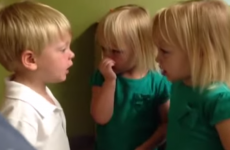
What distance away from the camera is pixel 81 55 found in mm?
1344

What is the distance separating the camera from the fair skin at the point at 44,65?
1.00 m

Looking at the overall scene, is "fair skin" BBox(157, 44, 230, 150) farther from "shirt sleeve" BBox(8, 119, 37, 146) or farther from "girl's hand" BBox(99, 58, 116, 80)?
"shirt sleeve" BBox(8, 119, 37, 146)

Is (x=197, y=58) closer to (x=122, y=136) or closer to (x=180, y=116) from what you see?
(x=180, y=116)

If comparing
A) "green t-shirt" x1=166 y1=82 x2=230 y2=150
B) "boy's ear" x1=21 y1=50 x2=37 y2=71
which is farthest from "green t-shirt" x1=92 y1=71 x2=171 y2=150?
"boy's ear" x1=21 y1=50 x2=37 y2=71

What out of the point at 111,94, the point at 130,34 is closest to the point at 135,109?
the point at 111,94

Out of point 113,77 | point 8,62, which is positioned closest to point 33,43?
point 8,62

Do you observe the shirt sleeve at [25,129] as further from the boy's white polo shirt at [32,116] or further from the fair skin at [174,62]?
the fair skin at [174,62]

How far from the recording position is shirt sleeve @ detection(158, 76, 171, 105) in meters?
1.18

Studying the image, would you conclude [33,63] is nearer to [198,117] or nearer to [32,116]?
[32,116]

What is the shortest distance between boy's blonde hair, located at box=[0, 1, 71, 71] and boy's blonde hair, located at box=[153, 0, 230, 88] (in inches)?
11.4

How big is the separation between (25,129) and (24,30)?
25cm

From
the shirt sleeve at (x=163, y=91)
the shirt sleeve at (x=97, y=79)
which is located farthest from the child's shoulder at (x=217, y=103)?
the shirt sleeve at (x=97, y=79)

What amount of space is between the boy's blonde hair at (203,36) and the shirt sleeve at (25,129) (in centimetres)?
39

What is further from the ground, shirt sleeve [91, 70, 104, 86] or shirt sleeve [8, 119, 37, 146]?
shirt sleeve [8, 119, 37, 146]
